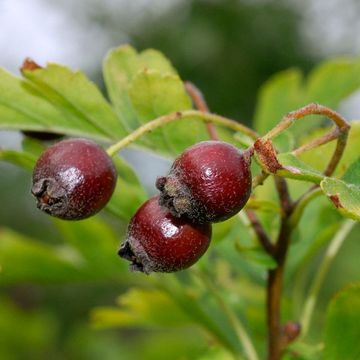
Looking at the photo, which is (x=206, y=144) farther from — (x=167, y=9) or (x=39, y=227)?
(x=39, y=227)

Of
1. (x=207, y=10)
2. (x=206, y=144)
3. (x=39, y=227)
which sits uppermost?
(x=206, y=144)

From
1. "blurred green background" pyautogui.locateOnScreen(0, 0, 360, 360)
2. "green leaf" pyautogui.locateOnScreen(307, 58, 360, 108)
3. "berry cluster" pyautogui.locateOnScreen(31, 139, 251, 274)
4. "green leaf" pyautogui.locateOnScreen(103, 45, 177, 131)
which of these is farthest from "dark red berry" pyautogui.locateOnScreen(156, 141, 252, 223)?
"blurred green background" pyautogui.locateOnScreen(0, 0, 360, 360)

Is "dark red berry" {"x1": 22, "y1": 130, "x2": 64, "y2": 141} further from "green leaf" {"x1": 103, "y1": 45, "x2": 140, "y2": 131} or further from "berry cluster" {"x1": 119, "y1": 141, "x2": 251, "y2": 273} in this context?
"berry cluster" {"x1": 119, "y1": 141, "x2": 251, "y2": 273}

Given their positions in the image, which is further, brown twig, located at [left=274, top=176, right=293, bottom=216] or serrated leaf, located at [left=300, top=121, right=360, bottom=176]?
serrated leaf, located at [left=300, top=121, right=360, bottom=176]

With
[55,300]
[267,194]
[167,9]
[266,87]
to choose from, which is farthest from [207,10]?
[267,194]

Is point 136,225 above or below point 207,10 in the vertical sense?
above

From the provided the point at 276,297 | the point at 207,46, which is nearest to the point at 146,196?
the point at 276,297

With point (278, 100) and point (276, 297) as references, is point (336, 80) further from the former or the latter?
point (276, 297)

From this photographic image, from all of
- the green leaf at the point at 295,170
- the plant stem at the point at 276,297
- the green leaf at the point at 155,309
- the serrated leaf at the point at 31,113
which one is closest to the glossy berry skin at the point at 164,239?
the green leaf at the point at 295,170
